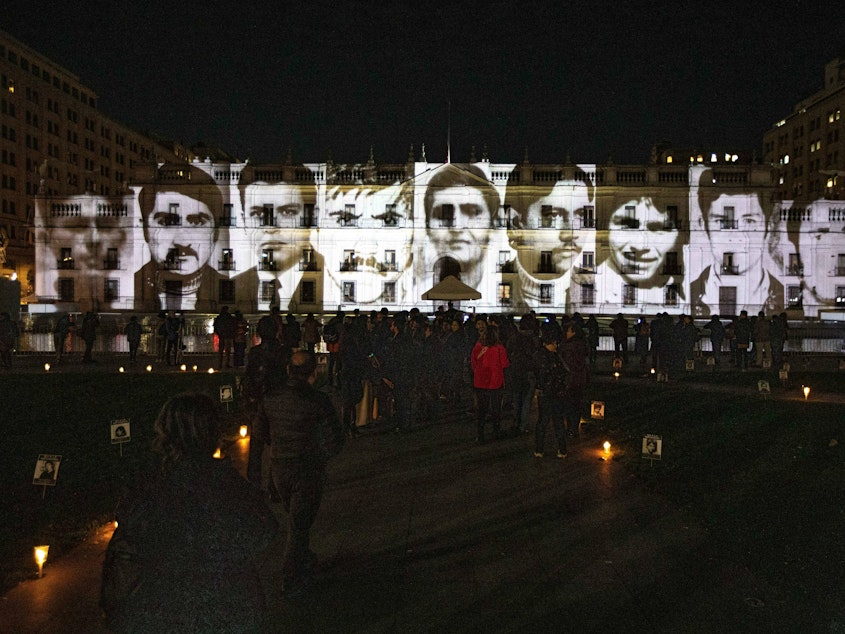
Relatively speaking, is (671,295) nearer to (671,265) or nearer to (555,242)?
(671,265)

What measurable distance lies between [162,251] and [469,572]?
48.9m

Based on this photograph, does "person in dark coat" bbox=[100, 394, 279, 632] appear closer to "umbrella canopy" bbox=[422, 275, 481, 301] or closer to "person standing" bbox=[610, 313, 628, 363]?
"person standing" bbox=[610, 313, 628, 363]

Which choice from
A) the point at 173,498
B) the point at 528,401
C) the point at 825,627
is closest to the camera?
the point at 173,498

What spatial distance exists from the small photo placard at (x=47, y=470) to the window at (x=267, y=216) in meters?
44.6

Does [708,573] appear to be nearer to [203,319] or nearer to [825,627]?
[825,627]

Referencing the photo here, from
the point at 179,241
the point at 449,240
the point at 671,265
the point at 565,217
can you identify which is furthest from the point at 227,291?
the point at 671,265

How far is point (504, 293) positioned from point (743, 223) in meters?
17.1

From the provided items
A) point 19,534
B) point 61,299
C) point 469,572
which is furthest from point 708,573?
point 61,299

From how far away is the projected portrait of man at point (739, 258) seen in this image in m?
48.8

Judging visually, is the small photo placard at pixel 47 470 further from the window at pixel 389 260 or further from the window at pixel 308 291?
the window at pixel 308 291

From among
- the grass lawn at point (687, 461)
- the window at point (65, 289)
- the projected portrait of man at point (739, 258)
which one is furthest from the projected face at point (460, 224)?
the grass lawn at point (687, 461)

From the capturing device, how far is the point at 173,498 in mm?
2645

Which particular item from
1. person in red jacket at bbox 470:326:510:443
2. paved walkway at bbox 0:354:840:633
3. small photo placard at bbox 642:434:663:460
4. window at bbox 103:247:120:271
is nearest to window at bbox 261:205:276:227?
window at bbox 103:247:120:271

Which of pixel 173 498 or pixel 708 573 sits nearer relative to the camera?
pixel 173 498
